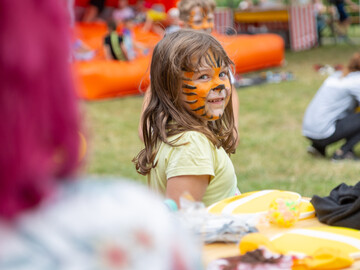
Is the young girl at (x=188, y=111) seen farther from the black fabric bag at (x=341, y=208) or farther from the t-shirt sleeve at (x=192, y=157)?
the black fabric bag at (x=341, y=208)

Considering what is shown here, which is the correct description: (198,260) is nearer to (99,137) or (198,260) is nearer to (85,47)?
(99,137)

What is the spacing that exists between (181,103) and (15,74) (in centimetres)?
187

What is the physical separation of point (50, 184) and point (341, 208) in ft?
5.44

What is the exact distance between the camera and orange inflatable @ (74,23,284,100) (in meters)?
9.35

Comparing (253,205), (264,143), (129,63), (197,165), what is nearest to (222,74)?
(197,165)

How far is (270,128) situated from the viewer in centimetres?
739

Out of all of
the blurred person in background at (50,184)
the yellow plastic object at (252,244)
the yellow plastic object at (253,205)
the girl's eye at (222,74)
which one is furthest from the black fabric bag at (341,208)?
the blurred person in background at (50,184)

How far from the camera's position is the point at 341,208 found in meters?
2.28

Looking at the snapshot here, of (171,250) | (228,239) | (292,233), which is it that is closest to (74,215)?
(171,250)

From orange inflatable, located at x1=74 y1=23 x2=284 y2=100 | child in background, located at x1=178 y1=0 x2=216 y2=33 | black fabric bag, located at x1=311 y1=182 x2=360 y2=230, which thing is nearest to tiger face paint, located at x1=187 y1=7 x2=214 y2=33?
child in background, located at x1=178 y1=0 x2=216 y2=33

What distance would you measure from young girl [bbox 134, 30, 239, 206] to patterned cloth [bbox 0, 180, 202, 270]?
5.05 ft

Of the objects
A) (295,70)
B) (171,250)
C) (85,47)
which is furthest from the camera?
(295,70)

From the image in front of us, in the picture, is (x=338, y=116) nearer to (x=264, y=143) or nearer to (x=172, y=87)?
(x=264, y=143)

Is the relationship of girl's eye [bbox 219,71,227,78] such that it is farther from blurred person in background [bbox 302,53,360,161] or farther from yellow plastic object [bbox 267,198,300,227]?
blurred person in background [bbox 302,53,360,161]
